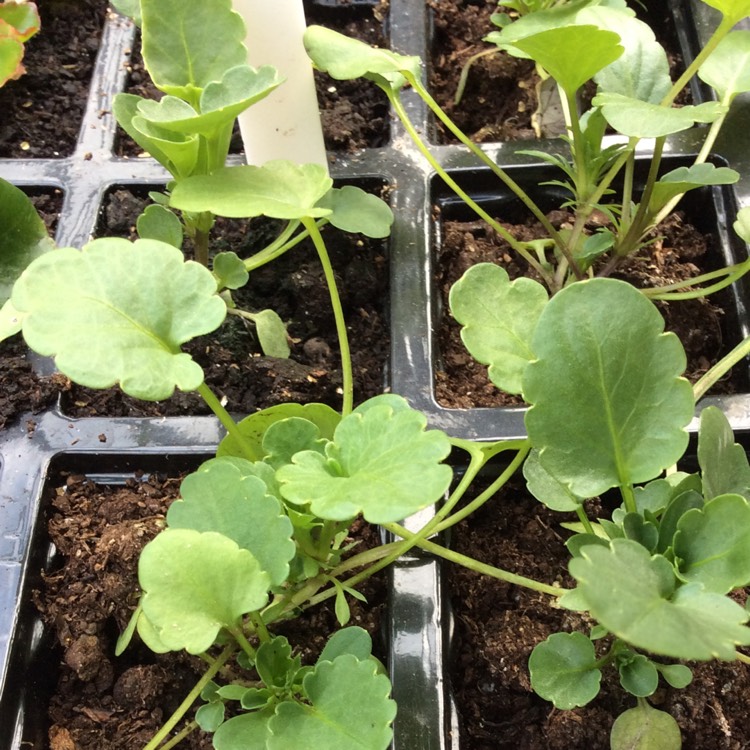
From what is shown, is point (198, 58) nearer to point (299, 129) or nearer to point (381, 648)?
→ point (299, 129)

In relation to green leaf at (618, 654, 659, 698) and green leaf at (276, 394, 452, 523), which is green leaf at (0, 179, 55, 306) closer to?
green leaf at (276, 394, 452, 523)

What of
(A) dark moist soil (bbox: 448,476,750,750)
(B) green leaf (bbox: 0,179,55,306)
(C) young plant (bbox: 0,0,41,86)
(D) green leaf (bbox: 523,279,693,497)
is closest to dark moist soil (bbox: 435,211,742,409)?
(A) dark moist soil (bbox: 448,476,750,750)

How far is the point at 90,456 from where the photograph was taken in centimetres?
73

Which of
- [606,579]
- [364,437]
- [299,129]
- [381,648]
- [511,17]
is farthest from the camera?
[511,17]

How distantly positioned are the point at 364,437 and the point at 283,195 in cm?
21

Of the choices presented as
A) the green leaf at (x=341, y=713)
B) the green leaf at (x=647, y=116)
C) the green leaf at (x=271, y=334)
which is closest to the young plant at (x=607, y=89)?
the green leaf at (x=647, y=116)

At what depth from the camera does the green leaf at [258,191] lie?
556 mm

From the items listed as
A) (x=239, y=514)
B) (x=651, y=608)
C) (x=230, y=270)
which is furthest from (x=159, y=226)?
(x=651, y=608)

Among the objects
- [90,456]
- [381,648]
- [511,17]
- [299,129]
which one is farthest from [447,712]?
[511,17]

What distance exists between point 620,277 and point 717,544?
0.42 metres

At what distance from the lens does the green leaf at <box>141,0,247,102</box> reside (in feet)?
2.13

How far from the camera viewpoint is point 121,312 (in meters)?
0.51

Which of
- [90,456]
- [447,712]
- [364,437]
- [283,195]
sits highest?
[283,195]

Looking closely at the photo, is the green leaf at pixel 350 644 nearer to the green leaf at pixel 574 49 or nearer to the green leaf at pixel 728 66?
the green leaf at pixel 574 49
